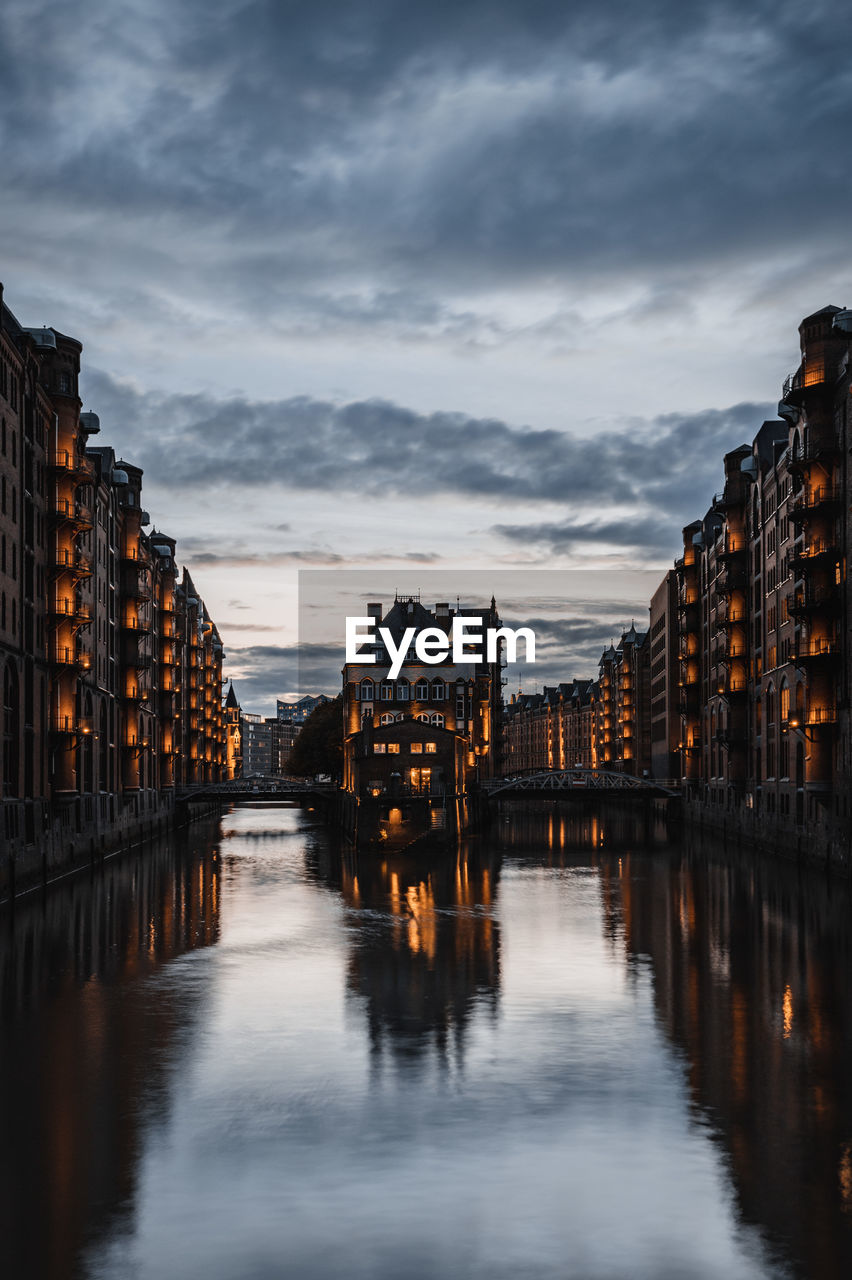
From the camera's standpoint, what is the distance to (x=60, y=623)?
60.5 metres

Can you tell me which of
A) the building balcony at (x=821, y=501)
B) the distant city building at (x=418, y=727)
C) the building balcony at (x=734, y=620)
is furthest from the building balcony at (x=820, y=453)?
the distant city building at (x=418, y=727)

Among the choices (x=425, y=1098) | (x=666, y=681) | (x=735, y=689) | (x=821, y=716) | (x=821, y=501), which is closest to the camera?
(x=425, y=1098)

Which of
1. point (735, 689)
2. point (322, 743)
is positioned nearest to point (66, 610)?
point (735, 689)

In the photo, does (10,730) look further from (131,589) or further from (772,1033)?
(131,589)

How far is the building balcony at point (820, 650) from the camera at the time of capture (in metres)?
59.8

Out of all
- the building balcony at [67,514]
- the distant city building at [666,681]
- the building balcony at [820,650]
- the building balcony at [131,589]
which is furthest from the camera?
the distant city building at [666,681]

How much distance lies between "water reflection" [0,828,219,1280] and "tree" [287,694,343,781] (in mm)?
99567

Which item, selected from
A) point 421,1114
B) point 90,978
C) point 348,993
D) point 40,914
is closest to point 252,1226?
point 421,1114

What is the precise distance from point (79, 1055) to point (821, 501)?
46954 millimetres

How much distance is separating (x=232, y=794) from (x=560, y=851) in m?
36.7

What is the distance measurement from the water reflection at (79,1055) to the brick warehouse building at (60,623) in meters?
7.40

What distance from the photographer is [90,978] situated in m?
34.7

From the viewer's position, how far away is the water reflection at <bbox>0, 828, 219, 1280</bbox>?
16469mm

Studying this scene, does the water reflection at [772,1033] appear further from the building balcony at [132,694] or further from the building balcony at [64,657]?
the building balcony at [132,694]
